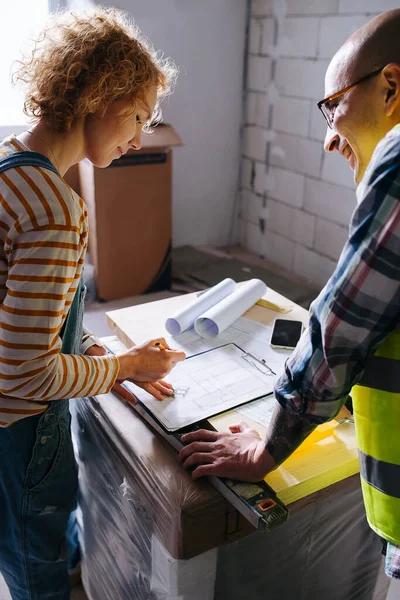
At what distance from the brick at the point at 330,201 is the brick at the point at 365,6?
0.63 m

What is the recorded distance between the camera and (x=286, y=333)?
3.93 ft

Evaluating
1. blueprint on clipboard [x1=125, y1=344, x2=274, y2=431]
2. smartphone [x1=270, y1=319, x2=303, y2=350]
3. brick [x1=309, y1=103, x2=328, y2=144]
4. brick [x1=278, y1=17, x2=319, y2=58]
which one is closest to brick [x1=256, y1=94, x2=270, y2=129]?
brick [x1=278, y1=17, x2=319, y2=58]

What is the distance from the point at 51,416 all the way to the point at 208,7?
2.10 metres

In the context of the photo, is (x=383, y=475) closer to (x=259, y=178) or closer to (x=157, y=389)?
(x=157, y=389)

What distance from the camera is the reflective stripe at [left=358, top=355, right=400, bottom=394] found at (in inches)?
25.6

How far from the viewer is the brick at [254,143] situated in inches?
101

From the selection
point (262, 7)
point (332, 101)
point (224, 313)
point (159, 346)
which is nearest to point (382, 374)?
point (332, 101)

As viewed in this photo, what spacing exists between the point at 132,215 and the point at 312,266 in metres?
0.86

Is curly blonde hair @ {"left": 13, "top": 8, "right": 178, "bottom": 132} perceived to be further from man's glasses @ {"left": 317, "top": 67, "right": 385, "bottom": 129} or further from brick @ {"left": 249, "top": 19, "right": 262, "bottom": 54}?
→ brick @ {"left": 249, "top": 19, "right": 262, "bottom": 54}

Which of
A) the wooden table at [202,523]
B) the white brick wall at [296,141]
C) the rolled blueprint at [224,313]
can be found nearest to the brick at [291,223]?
the white brick wall at [296,141]

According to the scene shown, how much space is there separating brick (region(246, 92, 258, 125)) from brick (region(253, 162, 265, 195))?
209 millimetres

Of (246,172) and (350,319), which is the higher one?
(350,319)

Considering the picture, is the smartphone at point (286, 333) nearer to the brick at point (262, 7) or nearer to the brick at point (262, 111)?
the brick at point (262, 111)

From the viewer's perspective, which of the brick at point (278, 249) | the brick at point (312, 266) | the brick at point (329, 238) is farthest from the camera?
the brick at point (278, 249)
